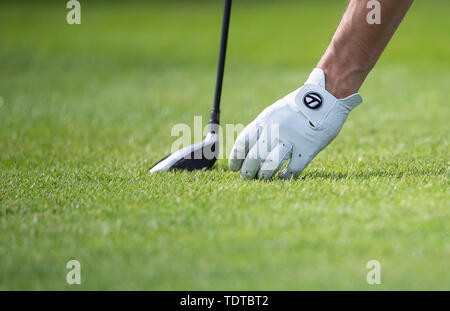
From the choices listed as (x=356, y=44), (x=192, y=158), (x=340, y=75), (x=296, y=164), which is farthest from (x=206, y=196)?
(x=356, y=44)

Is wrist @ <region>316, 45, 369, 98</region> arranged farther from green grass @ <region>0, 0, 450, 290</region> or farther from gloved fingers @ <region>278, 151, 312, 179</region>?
green grass @ <region>0, 0, 450, 290</region>

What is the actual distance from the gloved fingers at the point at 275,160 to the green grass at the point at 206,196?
65 mm

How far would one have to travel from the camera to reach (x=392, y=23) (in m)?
3.15

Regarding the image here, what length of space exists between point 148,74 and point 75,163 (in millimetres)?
6123

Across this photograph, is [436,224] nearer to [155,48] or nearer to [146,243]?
[146,243]

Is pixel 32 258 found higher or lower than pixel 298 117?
lower

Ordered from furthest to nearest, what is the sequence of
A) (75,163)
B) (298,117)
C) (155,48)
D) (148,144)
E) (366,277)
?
(155,48), (148,144), (75,163), (298,117), (366,277)

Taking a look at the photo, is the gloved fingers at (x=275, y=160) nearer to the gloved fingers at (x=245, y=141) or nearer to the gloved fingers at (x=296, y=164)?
the gloved fingers at (x=296, y=164)

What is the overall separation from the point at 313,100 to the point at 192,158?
861mm

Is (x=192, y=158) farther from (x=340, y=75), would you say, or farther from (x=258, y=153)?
Answer: (x=340, y=75)

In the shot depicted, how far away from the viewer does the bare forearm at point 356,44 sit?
10.3 feet

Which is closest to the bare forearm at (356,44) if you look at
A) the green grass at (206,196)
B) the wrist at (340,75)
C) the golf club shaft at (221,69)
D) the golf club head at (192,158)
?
the wrist at (340,75)

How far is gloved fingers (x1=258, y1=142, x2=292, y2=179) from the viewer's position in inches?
128

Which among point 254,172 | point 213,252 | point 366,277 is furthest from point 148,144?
point 366,277
